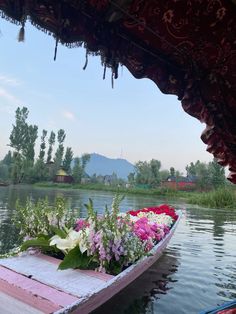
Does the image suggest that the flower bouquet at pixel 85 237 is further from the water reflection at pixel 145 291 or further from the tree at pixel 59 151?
the tree at pixel 59 151

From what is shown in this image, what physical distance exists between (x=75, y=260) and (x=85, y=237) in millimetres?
350

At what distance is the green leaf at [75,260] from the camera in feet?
16.6

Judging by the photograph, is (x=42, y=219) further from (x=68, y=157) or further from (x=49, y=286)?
(x=68, y=157)

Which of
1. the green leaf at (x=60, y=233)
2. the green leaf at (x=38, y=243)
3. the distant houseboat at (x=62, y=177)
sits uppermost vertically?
the distant houseboat at (x=62, y=177)

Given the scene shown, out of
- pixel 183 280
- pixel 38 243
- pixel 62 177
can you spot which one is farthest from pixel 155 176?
pixel 38 243

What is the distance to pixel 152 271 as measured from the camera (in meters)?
8.22

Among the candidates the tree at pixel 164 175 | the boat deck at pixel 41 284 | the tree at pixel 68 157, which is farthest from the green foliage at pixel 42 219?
the tree at pixel 68 157

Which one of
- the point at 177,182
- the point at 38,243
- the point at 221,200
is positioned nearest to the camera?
the point at 38,243

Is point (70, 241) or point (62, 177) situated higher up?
point (62, 177)

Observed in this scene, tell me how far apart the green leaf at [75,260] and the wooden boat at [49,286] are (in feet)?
0.28

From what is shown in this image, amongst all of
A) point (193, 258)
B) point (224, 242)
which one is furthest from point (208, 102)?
point (224, 242)

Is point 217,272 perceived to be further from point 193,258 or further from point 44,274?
point 44,274

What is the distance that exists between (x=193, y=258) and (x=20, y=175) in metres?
64.3

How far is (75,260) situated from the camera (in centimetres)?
519
